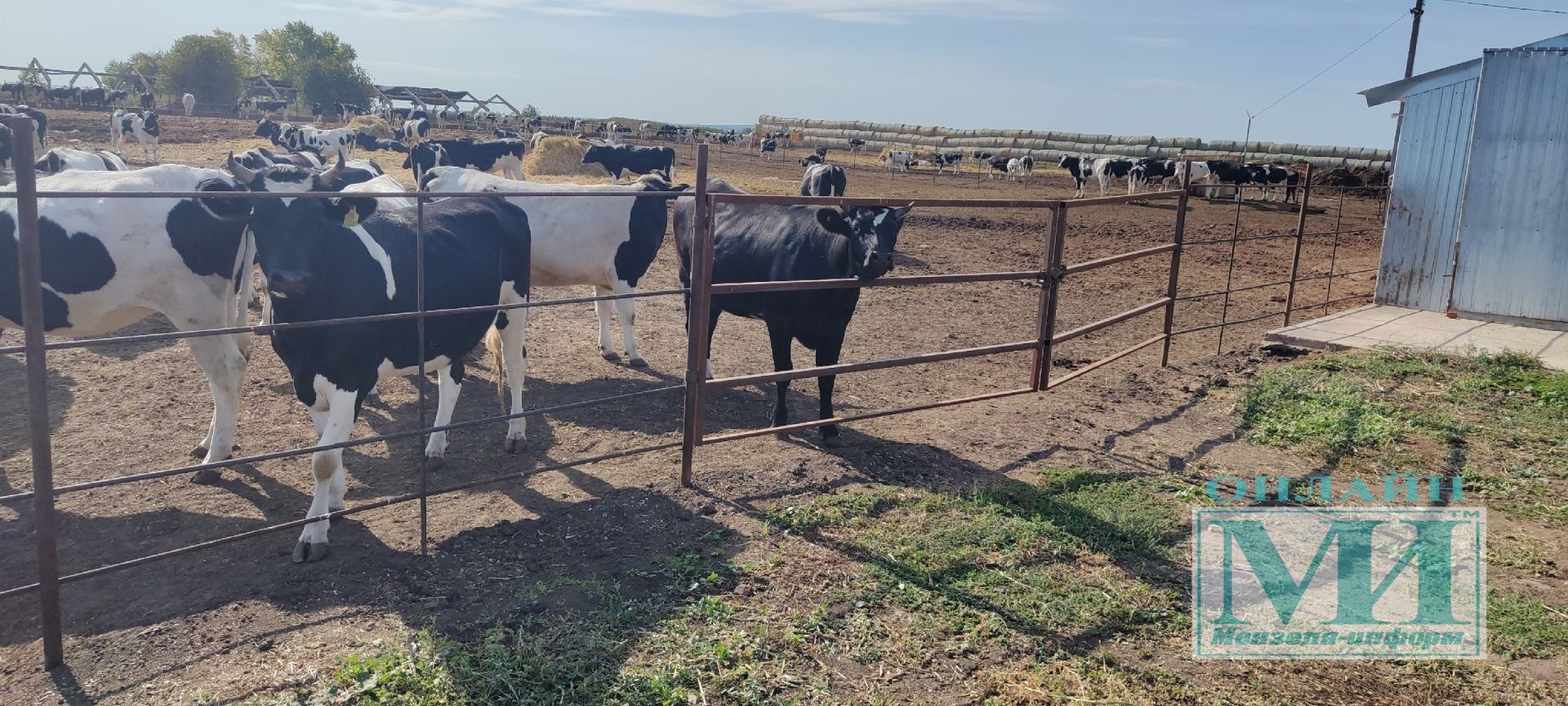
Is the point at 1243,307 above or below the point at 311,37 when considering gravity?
below

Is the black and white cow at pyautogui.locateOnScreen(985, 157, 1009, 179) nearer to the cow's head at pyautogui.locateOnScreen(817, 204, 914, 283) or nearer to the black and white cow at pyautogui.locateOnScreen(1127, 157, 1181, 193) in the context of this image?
the black and white cow at pyautogui.locateOnScreen(1127, 157, 1181, 193)

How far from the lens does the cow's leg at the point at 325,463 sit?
4133 millimetres

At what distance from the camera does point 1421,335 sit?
9023 millimetres

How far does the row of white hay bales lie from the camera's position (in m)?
48.9

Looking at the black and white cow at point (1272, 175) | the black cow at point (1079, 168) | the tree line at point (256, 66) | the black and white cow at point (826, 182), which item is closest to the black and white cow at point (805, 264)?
the black and white cow at point (826, 182)

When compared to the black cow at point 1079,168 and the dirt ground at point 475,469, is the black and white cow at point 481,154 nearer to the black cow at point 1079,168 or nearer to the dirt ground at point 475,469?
the dirt ground at point 475,469

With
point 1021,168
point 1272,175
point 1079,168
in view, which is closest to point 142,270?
point 1272,175

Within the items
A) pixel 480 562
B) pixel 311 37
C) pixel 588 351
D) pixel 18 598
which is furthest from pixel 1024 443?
pixel 311 37

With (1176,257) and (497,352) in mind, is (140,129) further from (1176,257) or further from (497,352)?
(1176,257)

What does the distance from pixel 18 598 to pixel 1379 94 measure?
44.5 ft

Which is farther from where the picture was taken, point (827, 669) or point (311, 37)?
point (311, 37)

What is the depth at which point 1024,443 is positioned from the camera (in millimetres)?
6000

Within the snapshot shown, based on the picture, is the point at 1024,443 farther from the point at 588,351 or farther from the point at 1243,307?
the point at 1243,307

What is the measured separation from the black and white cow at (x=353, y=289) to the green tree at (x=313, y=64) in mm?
72753
